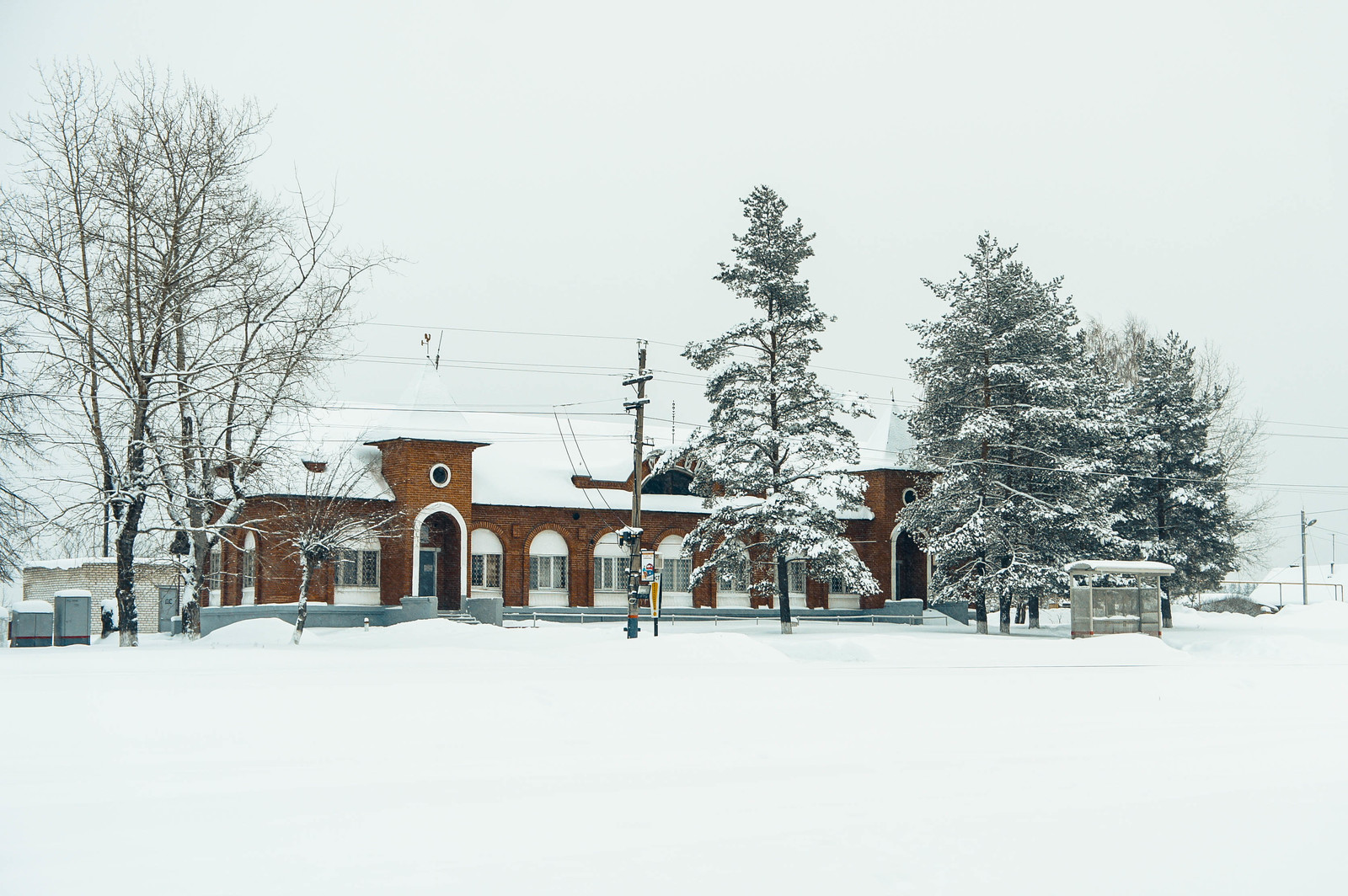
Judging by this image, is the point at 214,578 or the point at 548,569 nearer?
the point at 214,578

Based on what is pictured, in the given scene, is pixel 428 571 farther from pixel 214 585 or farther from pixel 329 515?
pixel 329 515

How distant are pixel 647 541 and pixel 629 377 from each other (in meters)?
14.6

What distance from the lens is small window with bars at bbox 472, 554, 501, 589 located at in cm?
4188

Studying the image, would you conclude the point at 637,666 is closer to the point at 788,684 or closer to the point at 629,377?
the point at 788,684

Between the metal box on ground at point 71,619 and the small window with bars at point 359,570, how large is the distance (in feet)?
32.8

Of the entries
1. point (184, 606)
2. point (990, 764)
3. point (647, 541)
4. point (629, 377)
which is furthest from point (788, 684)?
point (647, 541)

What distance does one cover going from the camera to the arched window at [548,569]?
42781 mm

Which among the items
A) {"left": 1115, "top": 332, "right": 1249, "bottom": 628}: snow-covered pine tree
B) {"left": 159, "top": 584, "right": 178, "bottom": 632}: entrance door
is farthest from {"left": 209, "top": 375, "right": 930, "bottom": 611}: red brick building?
{"left": 1115, "top": 332, "right": 1249, "bottom": 628}: snow-covered pine tree

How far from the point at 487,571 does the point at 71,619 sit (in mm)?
15240

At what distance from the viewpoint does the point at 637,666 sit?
20672mm

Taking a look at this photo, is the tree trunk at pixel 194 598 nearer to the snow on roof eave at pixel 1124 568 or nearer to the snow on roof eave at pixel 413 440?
the snow on roof eave at pixel 413 440

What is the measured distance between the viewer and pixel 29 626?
1153 inches

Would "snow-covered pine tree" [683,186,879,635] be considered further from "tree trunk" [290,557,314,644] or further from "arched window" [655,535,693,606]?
"tree trunk" [290,557,314,644]

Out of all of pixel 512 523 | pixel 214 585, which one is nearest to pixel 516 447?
pixel 512 523
